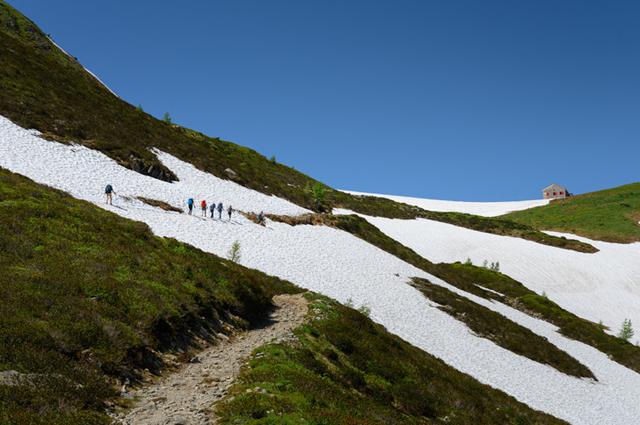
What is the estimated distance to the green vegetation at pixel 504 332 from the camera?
3712cm

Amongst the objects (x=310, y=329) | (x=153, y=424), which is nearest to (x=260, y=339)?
(x=310, y=329)

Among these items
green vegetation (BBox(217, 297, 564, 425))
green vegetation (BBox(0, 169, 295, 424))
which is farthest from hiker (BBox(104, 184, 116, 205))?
green vegetation (BBox(217, 297, 564, 425))

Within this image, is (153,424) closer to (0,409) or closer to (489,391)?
(0,409)

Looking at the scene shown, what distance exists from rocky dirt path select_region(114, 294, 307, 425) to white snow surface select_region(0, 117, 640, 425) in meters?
17.5

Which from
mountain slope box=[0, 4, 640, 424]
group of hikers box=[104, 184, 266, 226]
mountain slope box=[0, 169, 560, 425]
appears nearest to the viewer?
mountain slope box=[0, 169, 560, 425]

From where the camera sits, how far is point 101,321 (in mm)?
12398

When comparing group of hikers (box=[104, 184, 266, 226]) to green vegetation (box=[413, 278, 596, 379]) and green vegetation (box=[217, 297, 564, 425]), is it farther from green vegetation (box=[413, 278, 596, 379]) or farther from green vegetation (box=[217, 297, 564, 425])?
green vegetation (box=[217, 297, 564, 425])

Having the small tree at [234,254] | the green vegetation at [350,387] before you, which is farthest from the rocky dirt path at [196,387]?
the small tree at [234,254]

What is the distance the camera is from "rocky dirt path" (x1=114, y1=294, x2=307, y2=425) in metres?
9.65

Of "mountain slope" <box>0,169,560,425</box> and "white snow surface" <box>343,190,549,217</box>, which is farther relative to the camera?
"white snow surface" <box>343,190,549,217</box>

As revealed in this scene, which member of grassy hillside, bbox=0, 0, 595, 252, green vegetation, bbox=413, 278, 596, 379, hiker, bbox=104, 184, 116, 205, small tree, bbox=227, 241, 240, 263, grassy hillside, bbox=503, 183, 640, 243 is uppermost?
grassy hillside, bbox=503, 183, 640, 243

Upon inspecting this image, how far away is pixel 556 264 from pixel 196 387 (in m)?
86.1

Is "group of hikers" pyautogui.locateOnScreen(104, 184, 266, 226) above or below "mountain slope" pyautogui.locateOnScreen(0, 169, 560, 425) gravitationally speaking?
above

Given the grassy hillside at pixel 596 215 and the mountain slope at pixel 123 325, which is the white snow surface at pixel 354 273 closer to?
the mountain slope at pixel 123 325
